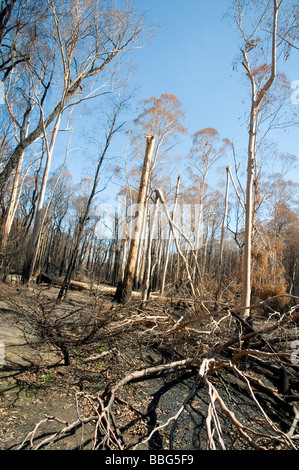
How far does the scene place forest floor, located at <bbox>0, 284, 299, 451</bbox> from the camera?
304cm

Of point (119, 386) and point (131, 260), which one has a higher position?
point (131, 260)

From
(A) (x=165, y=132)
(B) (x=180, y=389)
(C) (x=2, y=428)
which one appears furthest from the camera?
(A) (x=165, y=132)

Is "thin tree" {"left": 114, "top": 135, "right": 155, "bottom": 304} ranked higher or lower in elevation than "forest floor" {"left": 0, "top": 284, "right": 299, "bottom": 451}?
higher

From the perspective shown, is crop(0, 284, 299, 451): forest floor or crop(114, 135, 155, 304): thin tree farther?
crop(114, 135, 155, 304): thin tree

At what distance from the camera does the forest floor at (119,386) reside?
3041 mm

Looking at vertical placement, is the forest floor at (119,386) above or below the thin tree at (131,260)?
below

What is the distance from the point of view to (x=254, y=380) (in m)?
4.59

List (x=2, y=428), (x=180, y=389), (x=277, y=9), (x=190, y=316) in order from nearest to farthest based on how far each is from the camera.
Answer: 1. (x=2, y=428)
2. (x=180, y=389)
3. (x=190, y=316)
4. (x=277, y=9)

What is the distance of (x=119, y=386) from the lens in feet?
12.4

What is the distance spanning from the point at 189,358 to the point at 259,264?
10.4 m

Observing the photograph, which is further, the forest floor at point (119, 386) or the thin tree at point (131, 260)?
the thin tree at point (131, 260)

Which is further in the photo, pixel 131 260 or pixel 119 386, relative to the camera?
pixel 131 260
